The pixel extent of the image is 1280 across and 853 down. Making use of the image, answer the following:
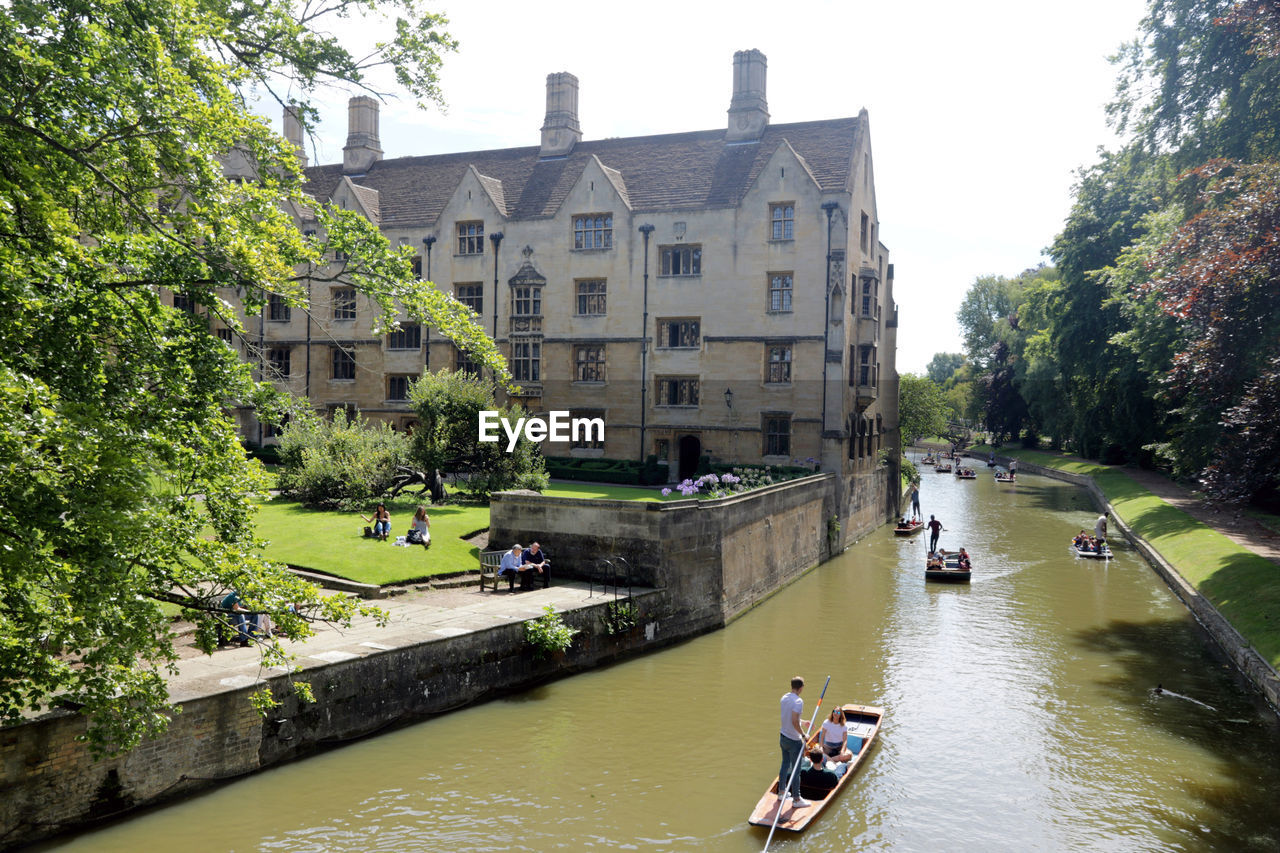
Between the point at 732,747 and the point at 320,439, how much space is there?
18492 millimetres

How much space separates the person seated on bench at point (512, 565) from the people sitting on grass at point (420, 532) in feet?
8.54

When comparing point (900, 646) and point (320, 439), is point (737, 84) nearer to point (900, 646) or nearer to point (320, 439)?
point (320, 439)

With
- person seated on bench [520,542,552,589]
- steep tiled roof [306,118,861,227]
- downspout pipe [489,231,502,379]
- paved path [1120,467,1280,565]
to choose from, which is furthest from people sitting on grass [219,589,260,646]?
steep tiled roof [306,118,861,227]

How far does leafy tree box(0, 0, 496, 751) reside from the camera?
8.05m

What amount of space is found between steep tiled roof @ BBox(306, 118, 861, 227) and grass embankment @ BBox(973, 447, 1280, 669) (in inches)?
699

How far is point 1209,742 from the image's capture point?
51.2ft

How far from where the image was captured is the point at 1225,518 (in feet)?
116

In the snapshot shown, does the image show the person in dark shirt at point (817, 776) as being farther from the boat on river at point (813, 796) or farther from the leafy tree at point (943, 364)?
the leafy tree at point (943, 364)

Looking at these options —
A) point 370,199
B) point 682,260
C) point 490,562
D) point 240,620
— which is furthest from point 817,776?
point 370,199

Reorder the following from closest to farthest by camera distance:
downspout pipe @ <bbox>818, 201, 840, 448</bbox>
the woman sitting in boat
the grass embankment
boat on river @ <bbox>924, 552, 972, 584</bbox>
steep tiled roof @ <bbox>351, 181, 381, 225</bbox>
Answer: the woman sitting in boat < the grass embankment < boat on river @ <bbox>924, 552, 972, 584</bbox> < downspout pipe @ <bbox>818, 201, 840, 448</bbox> < steep tiled roof @ <bbox>351, 181, 381, 225</bbox>

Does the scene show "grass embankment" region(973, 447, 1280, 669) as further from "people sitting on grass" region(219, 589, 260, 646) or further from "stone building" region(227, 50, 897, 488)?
"people sitting on grass" region(219, 589, 260, 646)

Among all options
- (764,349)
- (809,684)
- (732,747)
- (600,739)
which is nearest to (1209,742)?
(809,684)

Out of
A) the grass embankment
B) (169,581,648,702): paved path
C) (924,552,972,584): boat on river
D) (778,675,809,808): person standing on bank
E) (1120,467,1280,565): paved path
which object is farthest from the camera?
(924,552,972,584): boat on river

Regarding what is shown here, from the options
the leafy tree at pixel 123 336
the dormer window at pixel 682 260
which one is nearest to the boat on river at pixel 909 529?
the dormer window at pixel 682 260
